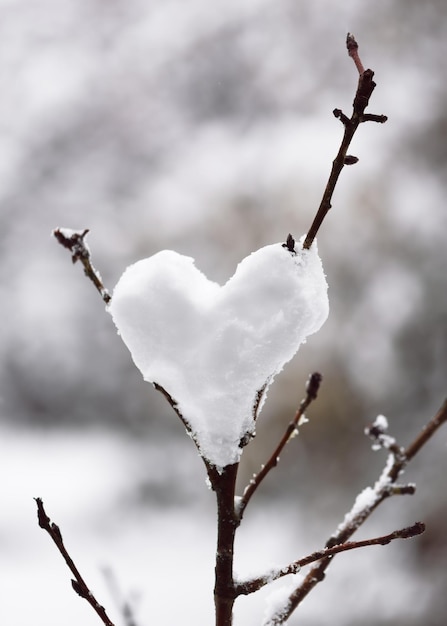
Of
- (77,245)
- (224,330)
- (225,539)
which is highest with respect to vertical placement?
(77,245)

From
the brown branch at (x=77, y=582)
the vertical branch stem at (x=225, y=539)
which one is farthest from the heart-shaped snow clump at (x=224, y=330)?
the brown branch at (x=77, y=582)

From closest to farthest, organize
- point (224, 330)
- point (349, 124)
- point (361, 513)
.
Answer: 1. point (349, 124)
2. point (224, 330)
3. point (361, 513)

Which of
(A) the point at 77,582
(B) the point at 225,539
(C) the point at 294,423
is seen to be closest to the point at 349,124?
(C) the point at 294,423

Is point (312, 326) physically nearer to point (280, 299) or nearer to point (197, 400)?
point (280, 299)

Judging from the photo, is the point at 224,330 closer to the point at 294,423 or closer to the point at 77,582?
the point at 294,423


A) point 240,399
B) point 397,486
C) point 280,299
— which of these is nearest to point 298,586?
point 397,486

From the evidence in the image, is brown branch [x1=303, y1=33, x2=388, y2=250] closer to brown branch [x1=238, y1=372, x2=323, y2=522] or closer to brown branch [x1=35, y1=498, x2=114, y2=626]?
brown branch [x1=238, y1=372, x2=323, y2=522]

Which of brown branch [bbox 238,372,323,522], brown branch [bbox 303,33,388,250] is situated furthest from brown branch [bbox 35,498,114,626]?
brown branch [bbox 303,33,388,250]
